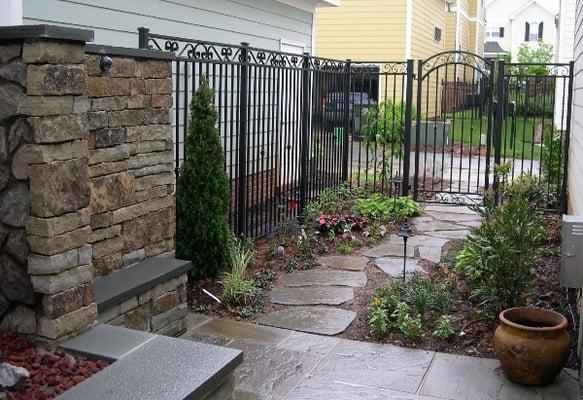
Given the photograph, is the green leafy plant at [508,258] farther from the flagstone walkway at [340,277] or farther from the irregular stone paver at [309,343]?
the irregular stone paver at [309,343]

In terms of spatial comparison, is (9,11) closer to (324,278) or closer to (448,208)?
(324,278)

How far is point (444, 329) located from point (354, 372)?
2.65 feet

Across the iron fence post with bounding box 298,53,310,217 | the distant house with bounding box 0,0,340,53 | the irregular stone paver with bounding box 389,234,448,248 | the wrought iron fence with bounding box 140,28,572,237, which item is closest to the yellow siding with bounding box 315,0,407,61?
the distant house with bounding box 0,0,340,53

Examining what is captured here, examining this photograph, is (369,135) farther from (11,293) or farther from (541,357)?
(11,293)

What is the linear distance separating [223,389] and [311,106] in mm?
5491

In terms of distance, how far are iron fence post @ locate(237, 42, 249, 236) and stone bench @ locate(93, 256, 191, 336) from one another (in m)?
1.96

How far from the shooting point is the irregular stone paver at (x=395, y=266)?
6273mm

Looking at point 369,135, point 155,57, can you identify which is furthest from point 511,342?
point 369,135

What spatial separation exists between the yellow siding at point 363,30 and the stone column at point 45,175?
14961mm

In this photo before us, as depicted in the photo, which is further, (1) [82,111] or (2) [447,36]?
(2) [447,36]

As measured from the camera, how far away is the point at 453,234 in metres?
7.92

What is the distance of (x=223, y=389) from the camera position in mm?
3236

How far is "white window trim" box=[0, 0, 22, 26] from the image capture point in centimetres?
474

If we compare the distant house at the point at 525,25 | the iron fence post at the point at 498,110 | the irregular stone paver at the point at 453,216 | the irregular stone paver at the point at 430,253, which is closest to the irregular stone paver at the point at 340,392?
the irregular stone paver at the point at 430,253
